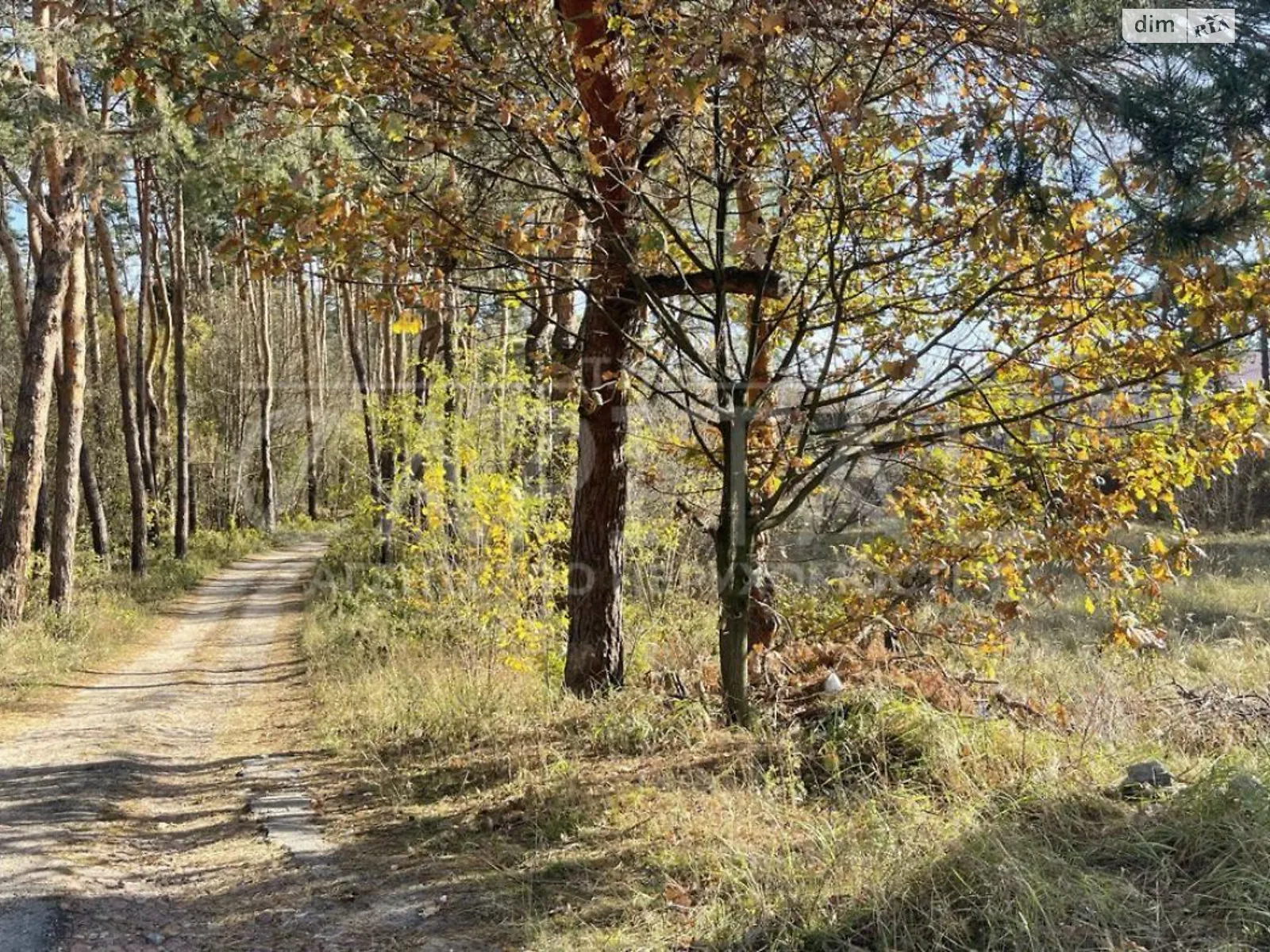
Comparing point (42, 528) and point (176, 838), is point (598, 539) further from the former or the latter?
point (42, 528)

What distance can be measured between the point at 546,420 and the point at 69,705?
5.42 meters

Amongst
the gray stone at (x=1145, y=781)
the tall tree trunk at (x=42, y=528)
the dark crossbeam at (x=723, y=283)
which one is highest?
the dark crossbeam at (x=723, y=283)

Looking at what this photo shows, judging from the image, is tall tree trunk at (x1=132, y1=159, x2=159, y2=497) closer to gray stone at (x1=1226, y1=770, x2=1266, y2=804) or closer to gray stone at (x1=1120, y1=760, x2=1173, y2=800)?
gray stone at (x1=1120, y1=760, x2=1173, y2=800)

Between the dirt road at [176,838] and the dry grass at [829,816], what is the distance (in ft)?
1.49

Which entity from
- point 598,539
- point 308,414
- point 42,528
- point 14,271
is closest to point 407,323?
point 598,539

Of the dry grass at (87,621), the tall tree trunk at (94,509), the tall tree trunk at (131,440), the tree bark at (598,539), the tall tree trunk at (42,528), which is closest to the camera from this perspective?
the tree bark at (598,539)

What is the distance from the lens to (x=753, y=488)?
218 inches

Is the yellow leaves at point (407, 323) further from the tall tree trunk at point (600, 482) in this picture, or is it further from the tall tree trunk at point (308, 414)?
the tall tree trunk at point (308, 414)

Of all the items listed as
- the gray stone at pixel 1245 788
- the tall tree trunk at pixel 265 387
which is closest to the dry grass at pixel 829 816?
the gray stone at pixel 1245 788

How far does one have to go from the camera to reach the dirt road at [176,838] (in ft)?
12.5
